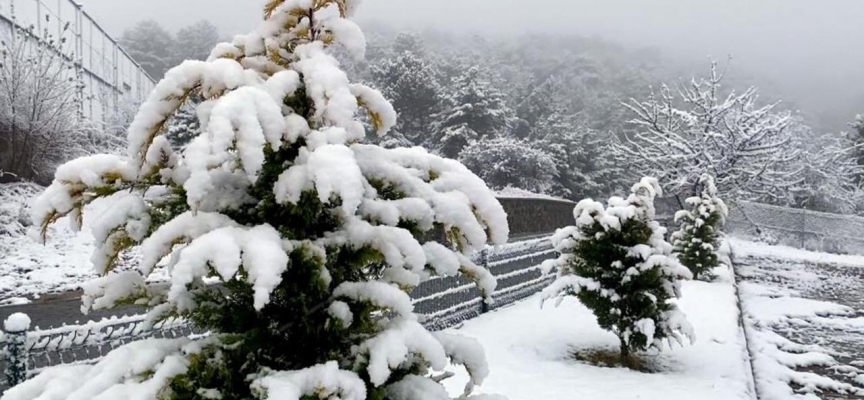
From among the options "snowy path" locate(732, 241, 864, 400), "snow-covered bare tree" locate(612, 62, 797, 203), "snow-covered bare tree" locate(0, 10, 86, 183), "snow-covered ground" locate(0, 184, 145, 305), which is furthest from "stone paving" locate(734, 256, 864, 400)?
"snow-covered bare tree" locate(0, 10, 86, 183)

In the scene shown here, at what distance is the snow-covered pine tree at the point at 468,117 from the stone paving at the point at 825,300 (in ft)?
52.3

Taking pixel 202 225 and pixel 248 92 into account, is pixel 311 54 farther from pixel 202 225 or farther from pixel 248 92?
pixel 202 225

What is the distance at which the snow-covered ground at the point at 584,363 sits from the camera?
19.4ft

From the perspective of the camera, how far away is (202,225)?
1926 millimetres

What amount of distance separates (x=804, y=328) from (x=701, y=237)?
4641 mm

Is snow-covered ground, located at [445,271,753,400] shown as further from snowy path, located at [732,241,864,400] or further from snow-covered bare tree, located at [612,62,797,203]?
snow-covered bare tree, located at [612,62,797,203]

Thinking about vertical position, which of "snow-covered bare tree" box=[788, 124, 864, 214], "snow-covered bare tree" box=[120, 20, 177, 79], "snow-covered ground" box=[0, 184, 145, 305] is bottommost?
"snow-covered ground" box=[0, 184, 145, 305]

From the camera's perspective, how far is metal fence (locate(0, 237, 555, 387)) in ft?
11.5

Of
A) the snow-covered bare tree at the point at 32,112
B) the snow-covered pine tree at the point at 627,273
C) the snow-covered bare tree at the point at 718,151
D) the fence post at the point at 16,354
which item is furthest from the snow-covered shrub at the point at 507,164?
the fence post at the point at 16,354

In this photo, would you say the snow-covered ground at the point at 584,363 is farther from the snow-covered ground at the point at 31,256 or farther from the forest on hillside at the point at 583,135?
the snow-covered ground at the point at 31,256

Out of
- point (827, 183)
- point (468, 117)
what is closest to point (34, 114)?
point (468, 117)

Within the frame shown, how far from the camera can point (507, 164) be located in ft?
95.3

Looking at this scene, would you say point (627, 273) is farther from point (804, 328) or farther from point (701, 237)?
point (701, 237)

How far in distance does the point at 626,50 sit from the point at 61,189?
461ft
